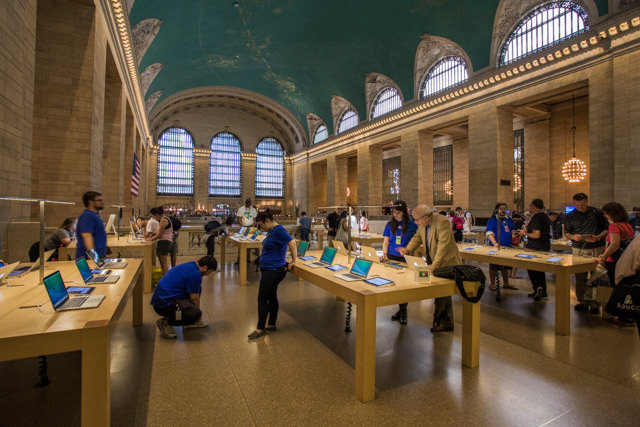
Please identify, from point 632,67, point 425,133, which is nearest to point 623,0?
point 632,67

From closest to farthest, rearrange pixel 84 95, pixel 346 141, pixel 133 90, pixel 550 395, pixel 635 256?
1. pixel 550 395
2. pixel 635 256
3. pixel 84 95
4. pixel 133 90
5. pixel 346 141

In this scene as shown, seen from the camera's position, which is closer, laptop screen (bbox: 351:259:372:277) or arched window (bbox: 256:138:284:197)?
laptop screen (bbox: 351:259:372:277)

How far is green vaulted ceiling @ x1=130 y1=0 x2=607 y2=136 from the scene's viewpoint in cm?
1369

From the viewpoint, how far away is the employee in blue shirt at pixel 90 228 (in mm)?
4188

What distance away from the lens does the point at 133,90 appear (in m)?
14.4

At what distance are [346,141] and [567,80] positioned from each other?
552 inches

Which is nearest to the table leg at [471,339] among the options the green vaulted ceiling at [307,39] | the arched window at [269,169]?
the green vaulted ceiling at [307,39]

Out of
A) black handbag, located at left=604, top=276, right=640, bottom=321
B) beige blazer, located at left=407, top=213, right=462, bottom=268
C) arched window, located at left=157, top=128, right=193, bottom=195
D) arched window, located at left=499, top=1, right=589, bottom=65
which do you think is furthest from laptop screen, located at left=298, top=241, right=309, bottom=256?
arched window, located at left=157, top=128, right=193, bottom=195

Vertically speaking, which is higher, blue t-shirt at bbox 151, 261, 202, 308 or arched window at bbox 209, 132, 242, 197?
arched window at bbox 209, 132, 242, 197

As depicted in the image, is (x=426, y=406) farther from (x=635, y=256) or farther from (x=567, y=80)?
(x=567, y=80)

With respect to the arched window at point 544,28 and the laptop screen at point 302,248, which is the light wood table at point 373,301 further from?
the arched window at point 544,28

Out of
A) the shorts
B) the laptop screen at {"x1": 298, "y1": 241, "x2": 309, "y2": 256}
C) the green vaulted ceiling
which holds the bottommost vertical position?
the shorts

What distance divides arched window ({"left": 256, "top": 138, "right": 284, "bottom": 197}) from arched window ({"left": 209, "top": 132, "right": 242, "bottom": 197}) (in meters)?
2.00

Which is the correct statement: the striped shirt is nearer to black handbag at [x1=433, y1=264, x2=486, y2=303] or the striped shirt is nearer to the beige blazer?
the beige blazer
